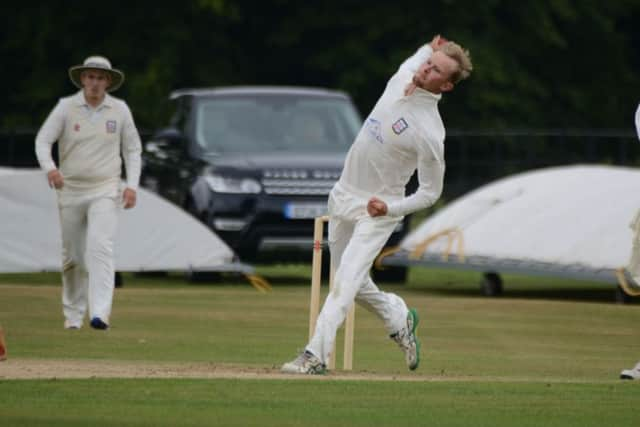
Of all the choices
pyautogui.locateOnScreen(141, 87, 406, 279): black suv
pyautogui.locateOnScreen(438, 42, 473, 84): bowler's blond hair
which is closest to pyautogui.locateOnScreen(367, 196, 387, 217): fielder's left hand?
pyautogui.locateOnScreen(438, 42, 473, 84): bowler's blond hair

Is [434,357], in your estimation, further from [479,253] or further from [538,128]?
[538,128]

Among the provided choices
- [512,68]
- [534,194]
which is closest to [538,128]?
[512,68]

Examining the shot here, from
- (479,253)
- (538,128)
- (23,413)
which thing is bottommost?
(538,128)

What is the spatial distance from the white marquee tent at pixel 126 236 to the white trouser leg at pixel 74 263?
16.8 feet

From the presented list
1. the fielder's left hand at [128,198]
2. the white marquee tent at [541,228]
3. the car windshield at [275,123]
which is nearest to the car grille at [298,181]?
the car windshield at [275,123]

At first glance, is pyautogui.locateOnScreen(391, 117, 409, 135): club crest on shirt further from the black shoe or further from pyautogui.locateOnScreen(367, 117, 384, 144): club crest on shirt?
the black shoe

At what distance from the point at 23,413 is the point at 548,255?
39.4 feet

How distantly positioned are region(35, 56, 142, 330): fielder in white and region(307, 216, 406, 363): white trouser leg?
13.1 feet

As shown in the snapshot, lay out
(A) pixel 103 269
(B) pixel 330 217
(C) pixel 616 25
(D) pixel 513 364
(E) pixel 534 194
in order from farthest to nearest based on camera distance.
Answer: (C) pixel 616 25 → (E) pixel 534 194 → (A) pixel 103 269 → (D) pixel 513 364 → (B) pixel 330 217

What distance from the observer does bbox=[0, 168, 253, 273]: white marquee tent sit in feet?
69.6

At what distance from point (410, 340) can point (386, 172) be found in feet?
4.04

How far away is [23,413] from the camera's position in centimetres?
991

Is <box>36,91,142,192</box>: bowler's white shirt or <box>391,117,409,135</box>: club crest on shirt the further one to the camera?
<box>36,91,142,192</box>: bowler's white shirt

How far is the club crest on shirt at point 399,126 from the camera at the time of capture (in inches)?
465
